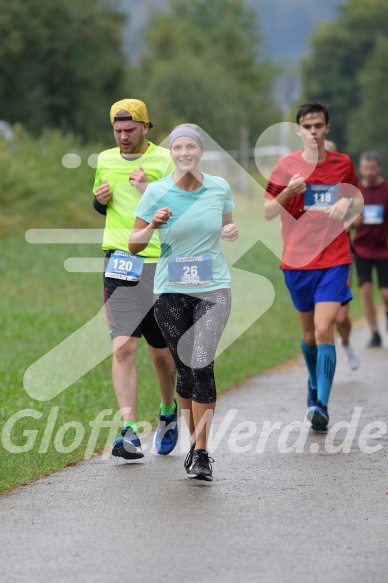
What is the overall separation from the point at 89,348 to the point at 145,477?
669 cm

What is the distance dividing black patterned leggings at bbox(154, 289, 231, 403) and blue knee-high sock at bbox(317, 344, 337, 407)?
1.86 meters

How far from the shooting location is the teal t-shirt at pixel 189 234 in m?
7.46

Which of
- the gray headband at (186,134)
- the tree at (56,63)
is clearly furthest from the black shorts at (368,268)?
the tree at (56,63)

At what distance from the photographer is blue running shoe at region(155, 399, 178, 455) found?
8.44 meters

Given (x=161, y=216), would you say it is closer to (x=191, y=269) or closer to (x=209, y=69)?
(x=191, y=269)

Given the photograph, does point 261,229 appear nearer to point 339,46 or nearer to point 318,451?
point 318,451

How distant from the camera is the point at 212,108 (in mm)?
71062

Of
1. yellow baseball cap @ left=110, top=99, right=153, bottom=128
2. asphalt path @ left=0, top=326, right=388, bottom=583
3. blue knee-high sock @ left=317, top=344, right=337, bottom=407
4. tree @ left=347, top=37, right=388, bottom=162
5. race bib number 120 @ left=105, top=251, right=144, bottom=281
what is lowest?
asphalt path @ left=0, top=326, right=388, bottom=583

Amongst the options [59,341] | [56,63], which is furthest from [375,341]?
[56,63]

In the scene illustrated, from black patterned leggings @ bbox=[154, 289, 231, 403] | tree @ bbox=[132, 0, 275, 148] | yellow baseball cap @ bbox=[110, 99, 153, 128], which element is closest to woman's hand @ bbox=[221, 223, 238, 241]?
black patterned leggings @ bbox=[154, 289, 231, 403]

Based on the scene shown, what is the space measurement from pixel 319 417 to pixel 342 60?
96.1 metres

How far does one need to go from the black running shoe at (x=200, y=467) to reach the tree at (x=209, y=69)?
52.6 meters

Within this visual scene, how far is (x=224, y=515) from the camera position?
21.1 ft

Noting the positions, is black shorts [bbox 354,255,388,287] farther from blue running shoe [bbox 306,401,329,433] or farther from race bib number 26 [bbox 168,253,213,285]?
race bib number 26 [bbox 168,253,213,285]
